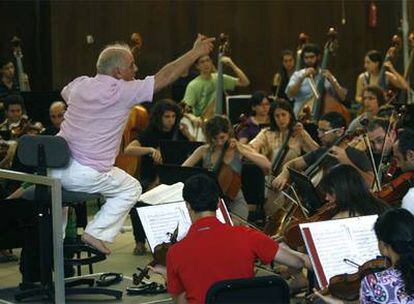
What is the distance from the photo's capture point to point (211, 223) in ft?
13.5

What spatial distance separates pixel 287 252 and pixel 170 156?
3356 mm

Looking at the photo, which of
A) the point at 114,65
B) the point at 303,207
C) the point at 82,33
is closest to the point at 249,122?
the point at 303,207

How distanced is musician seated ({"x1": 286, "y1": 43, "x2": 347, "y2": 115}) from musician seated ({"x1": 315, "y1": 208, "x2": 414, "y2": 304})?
5.64 meters

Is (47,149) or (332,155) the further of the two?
(332,155)

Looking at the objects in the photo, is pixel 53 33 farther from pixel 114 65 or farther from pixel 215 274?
pixel 215 274

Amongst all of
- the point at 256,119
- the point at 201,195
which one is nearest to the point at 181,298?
the point at 201,195

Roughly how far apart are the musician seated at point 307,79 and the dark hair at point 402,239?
5623 mm

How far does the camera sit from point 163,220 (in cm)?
527

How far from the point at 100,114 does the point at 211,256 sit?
1.53 m

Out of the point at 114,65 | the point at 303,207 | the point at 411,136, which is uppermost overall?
the point at 114,65

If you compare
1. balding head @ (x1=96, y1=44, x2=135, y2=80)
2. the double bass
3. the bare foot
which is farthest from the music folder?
the double bass

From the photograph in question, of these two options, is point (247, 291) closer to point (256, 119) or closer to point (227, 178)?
point (227, 178)

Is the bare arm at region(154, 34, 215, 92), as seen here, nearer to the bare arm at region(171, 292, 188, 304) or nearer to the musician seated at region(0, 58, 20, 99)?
the bare arm at region(171, 292, 188, 304)

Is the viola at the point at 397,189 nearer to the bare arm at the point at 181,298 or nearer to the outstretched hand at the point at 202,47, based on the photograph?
the outstretched hand at the point at 202,47
